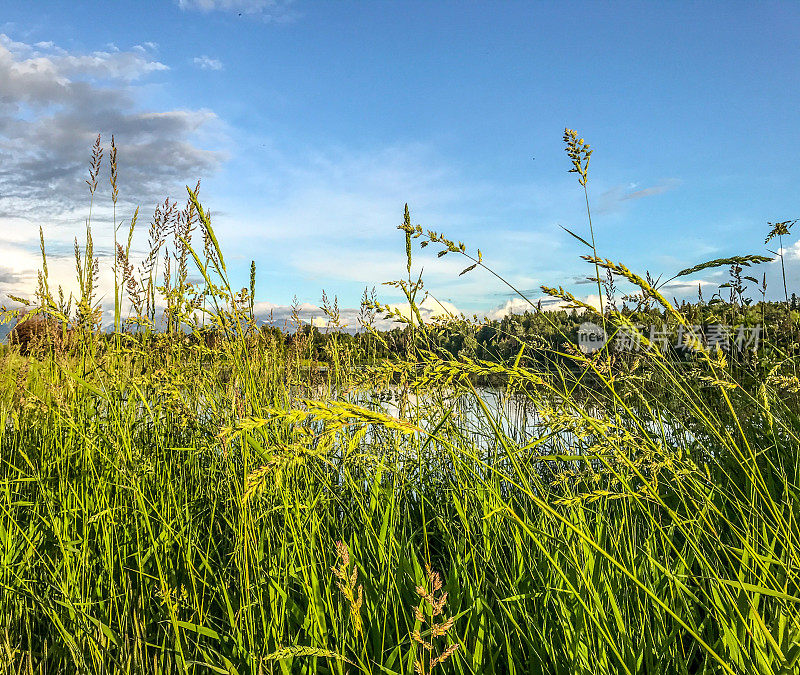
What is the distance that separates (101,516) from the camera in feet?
7.63

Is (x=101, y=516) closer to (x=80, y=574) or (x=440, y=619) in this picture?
(x=80, y=574)

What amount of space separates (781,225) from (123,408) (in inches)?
137

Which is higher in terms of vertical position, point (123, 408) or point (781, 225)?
point (781, 225)

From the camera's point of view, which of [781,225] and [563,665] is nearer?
[563,665]

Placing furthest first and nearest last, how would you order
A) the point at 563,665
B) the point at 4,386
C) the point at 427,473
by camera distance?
the point at 4,386
the point at 427,473
the point at 563,665

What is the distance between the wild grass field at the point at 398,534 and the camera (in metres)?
1.22

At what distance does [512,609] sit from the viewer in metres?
1.71

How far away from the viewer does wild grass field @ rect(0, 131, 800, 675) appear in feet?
4.00

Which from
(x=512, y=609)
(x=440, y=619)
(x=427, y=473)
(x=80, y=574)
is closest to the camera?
(x=512, y=609)

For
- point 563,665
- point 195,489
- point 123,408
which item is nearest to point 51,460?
point 123,408

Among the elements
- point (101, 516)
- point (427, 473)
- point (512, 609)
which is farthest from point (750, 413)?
point (101, 516)

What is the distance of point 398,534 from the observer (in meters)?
2.49

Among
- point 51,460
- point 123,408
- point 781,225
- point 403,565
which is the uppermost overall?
point 781,225

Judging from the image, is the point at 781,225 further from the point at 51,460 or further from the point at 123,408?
the point at 51,460
